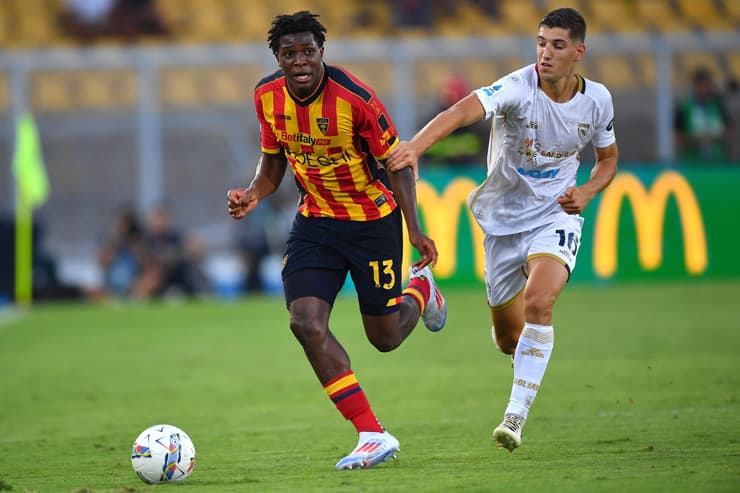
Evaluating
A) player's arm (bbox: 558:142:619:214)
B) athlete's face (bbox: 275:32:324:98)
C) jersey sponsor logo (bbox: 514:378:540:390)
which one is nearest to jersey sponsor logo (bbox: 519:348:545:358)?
jersey sponsor logo (bbox: 514:378:540:390)

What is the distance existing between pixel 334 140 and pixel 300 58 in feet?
1.65

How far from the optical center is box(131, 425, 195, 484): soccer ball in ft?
20.2

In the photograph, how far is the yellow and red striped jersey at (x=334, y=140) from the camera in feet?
21.9

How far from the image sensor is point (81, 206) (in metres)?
22.2

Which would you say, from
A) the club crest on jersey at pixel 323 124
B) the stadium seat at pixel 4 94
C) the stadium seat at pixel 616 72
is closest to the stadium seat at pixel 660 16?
the stadium seat at pixel 616 72

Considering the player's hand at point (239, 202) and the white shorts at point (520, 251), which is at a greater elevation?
the player's hand at point (239, 202)

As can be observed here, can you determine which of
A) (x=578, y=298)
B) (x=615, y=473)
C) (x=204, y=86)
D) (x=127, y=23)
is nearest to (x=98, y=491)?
(x=615, y=473)

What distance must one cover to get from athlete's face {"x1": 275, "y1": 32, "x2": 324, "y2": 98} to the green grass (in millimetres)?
2053

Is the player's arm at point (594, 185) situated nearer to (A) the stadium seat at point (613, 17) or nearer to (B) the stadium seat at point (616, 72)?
(B) the stadium seat at point (616, 72)

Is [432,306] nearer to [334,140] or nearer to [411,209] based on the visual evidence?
[411,209]

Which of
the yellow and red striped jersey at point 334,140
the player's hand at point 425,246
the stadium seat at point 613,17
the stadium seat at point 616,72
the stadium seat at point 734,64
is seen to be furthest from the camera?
the stadium seat at point 613,17

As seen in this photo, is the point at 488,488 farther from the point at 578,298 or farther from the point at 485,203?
the point at 578,298

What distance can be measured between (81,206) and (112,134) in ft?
4.85

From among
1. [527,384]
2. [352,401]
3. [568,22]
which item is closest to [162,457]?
[352,401]
